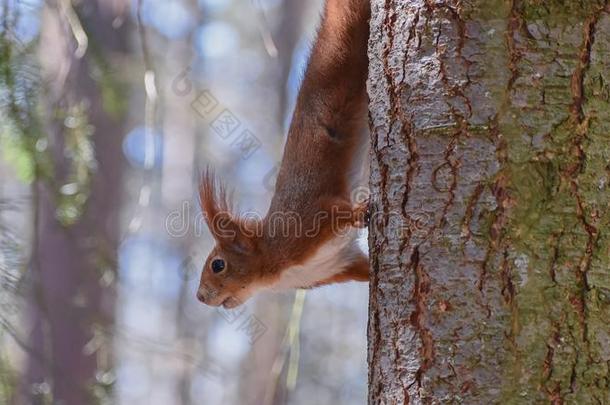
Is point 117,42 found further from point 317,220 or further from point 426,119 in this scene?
point 426,119

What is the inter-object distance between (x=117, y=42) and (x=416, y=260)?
152 inches

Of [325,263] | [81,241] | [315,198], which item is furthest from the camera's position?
[81,241]

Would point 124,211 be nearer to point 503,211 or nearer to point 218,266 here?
point 218,266

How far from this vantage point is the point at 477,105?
152cm

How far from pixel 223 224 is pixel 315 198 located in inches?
15.8

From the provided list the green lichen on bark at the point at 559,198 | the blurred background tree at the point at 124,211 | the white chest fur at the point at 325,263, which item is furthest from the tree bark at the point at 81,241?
the green lichen on bark at the point at 559,198

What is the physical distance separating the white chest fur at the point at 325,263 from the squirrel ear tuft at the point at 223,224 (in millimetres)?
169

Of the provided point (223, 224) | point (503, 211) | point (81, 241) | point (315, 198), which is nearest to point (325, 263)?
point (315, 198)

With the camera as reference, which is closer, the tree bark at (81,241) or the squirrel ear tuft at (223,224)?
the squirrel ear tuft at (223,224)

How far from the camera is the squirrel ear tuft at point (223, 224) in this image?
279 cm

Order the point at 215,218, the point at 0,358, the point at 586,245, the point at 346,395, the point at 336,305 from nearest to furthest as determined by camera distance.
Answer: the point at 586,245 < the point at 0,358 < the point at 215,218 < the point at 346,395 < the point at 336,305

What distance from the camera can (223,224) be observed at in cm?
283

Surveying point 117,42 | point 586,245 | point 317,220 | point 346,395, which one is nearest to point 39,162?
point 317,220

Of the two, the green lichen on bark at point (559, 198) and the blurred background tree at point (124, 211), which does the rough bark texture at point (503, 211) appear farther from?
the blurred background tree at point (124, 211)
